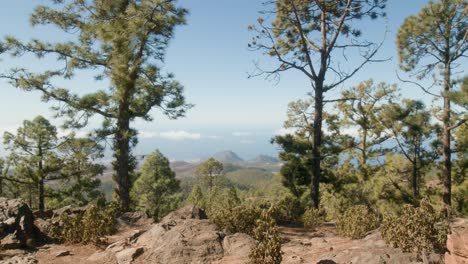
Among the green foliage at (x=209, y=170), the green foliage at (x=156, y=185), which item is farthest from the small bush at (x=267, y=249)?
the green foliage at (x=209, y=170)

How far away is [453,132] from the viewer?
2158 cm

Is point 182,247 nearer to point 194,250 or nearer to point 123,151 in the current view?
point 194,250

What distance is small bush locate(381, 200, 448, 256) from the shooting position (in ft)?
22.7

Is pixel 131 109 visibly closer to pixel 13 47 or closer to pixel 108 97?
pixel 108 97

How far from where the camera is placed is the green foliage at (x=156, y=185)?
38344mm

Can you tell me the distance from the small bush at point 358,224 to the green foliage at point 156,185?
2829 cm

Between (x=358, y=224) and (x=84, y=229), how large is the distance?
824cm

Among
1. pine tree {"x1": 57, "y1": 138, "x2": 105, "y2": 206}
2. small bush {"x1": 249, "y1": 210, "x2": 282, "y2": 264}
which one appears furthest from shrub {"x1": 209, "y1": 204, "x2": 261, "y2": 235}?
pine tree {"x1": 57, "y1": 138, "x2": 105, "y2": 206}

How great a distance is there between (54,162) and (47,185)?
15.2 feet

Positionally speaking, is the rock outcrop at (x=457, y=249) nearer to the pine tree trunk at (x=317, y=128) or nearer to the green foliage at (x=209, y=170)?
the pine tree trunk at (x=317, y=128)

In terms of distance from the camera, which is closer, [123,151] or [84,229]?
[84,229]

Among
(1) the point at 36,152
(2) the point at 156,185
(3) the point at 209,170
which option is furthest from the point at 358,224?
(3) the point at 209,170

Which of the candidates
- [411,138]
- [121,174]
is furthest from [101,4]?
[411,138]

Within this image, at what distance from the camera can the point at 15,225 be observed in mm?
11078
